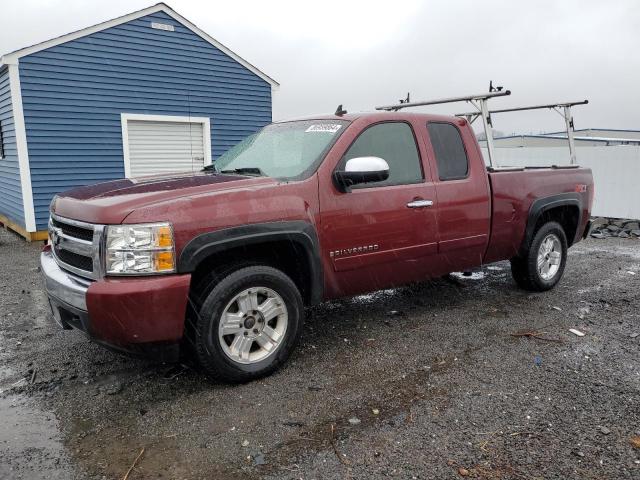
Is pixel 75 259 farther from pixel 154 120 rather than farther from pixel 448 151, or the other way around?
pixel 154 120

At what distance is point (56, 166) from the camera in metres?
10.2

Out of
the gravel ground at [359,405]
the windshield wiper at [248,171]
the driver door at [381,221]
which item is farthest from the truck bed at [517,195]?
the windshield wiper at [248,171]

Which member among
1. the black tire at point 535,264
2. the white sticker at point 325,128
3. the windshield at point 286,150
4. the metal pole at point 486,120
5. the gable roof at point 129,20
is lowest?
the black tire at point 535,264

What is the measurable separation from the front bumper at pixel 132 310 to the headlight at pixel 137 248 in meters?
0.07

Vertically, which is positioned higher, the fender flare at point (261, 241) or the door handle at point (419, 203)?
the door handle at point (419, 203)

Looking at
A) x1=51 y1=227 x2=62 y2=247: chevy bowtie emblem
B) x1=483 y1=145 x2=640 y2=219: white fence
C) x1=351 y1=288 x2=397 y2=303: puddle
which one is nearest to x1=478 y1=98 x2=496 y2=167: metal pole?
x1=351 y1=288 x2=397 y2=303: puddle

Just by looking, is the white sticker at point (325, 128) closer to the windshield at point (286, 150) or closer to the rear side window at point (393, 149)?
the windshield at point (286, 150)

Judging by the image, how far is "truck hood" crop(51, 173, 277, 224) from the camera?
3.03m

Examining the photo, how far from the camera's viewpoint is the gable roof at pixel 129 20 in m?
9.53

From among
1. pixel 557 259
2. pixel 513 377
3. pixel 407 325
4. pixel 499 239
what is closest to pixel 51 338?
pixel 407 325

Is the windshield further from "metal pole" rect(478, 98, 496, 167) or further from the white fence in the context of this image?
the white fence

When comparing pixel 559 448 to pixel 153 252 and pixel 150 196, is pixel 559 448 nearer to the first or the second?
pixel 153 252

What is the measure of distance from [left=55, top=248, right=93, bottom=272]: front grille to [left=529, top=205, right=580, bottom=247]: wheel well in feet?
14.5

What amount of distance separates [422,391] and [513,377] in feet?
2.31
